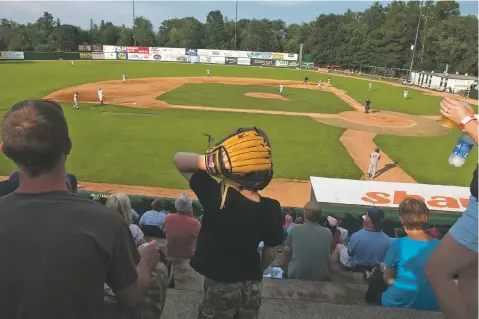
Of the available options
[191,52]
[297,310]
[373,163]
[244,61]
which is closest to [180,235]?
[297,310]

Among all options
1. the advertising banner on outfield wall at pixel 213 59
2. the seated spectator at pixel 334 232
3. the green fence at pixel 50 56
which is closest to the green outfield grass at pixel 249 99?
the seated spectator at pixel 334 232

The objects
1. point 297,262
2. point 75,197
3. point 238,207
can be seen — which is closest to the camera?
point 75,197

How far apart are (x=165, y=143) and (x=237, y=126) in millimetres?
5617

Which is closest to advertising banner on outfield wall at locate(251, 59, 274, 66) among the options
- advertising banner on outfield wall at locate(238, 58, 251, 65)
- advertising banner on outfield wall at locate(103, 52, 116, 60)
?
advertising banner on outfield wall at locate(238, 58, 251, 65)

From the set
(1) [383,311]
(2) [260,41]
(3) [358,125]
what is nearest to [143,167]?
(1) [383,311]

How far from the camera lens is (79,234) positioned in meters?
1.65

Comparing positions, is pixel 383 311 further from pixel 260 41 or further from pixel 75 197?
→ pixel 260 41

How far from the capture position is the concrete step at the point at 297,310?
10.3 ft

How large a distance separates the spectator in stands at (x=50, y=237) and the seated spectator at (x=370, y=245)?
13.7 ft

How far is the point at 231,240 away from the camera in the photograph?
8.50 feet

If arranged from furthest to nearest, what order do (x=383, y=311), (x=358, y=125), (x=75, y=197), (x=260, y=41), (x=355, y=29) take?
(x=260, y=41) < (x=355, y=29) < (x=358, y=125) < (x=383, y=311) < (x=75, y=197)

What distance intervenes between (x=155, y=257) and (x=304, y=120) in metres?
23.9

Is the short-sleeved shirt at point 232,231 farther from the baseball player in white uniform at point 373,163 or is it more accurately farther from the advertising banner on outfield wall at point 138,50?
the advertising banner on outfield wall at point 138,50

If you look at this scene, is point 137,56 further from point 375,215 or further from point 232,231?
point 232,231
